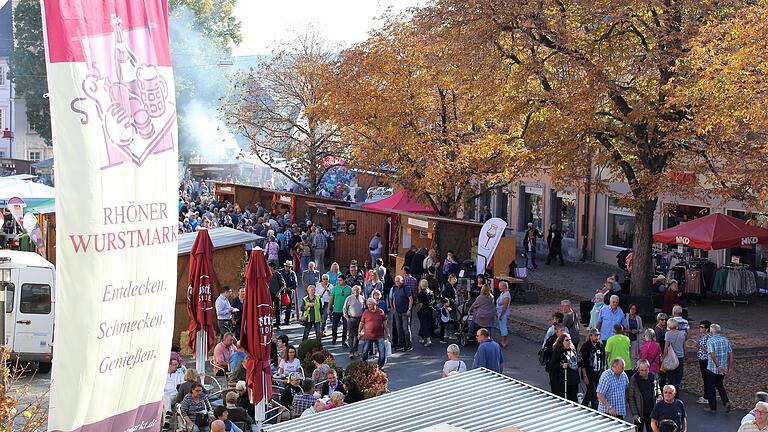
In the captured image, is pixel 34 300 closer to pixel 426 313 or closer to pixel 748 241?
pixel 426 313

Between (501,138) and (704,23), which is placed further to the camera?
(501,138)

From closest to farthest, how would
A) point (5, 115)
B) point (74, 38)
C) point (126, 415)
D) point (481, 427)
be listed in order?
point (74, 38) → point (126, 415) → point (481, 427) → point (5, 115)

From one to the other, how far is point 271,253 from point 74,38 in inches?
847

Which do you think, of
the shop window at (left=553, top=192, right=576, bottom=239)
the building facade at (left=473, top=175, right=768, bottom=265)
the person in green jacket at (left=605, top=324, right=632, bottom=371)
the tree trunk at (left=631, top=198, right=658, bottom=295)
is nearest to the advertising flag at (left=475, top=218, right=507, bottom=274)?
the building facade at (left=473, top=175, right=768, bottom=265)

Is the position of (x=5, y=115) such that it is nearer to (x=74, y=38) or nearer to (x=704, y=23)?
(x=704, y=23)

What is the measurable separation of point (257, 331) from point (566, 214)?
78.9 ft

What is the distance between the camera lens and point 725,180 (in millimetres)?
20406

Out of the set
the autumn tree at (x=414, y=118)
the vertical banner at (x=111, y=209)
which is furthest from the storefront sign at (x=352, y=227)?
the vertical banner at (x=111, y=209)

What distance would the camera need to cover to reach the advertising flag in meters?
23.6

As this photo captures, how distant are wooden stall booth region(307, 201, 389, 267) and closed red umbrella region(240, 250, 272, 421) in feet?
53.6

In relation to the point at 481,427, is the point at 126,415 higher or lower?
higher

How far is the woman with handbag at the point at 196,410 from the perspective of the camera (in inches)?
506

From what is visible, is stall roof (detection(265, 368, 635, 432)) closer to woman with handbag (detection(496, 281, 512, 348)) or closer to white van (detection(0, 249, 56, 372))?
woman with handbag (detection(496, 281, 512, 348))

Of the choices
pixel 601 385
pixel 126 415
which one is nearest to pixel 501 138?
pixel 601 385
